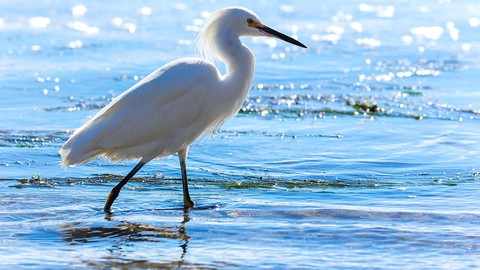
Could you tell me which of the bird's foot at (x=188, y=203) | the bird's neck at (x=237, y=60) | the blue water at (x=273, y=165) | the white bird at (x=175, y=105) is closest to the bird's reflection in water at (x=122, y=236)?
the blue water at (x=273, y=165)

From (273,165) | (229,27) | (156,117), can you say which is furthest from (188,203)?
(273,165)

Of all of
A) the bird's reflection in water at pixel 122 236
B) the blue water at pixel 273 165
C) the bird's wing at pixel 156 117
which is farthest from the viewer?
the bird's wing at pixel 156 117

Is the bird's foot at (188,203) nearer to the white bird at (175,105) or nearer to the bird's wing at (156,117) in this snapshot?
the white bird at (175,105)

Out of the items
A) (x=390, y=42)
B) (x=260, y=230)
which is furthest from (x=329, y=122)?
(x=390, y=42)

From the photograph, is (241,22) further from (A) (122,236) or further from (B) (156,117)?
(A) (122,236)

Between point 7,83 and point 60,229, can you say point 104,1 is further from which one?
point 60,229

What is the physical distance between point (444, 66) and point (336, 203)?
28.9 ft

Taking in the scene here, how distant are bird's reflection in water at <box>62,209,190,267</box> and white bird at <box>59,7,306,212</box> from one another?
51cm

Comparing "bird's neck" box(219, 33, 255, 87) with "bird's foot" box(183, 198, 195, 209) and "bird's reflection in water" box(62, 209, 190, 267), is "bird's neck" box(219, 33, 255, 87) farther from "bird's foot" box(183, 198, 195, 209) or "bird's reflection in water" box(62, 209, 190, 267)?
"bird's reflection in water" box(62, 209, 190, 267)

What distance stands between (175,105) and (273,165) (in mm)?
2048

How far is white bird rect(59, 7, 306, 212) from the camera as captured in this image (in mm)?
7391

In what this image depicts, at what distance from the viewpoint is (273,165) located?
9.22m

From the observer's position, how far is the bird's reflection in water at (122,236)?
6228 millimetres

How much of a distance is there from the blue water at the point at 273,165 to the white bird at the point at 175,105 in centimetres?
49
